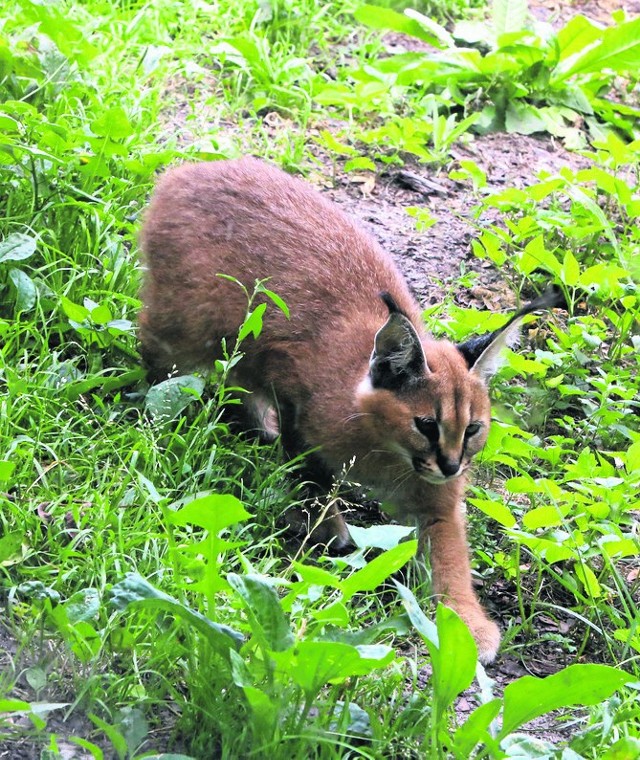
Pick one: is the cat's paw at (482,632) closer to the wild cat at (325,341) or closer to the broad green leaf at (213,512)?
the wild cat at (325,341)

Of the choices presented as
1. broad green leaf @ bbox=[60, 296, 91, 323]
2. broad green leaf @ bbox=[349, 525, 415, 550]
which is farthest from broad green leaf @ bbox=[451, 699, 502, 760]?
broad green leaf @ bbox=[60, 296, 91, 323]

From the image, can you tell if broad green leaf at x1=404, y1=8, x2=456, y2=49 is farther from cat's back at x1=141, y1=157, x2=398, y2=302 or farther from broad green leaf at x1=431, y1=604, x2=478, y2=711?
broad green leaf at x1=431, y1=604, x2=478, y2=711

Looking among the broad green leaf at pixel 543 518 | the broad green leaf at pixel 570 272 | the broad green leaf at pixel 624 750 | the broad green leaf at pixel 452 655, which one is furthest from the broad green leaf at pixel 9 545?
the broad green leaf at pixel 570 272

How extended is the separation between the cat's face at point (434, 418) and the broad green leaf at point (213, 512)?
4.67ft

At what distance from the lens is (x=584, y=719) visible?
349cm

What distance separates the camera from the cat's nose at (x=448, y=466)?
4.36 m

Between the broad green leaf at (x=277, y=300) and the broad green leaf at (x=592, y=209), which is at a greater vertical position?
the broad green leaf at (x=277, y=300)

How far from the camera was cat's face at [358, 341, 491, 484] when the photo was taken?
14.4 ft

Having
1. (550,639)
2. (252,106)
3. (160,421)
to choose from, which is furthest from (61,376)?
(252,106)

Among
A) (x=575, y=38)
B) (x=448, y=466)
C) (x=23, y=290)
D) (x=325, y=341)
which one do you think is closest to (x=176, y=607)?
(x=448, y=466)

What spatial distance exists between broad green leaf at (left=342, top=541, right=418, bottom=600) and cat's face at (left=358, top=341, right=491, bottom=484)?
1.25 meters

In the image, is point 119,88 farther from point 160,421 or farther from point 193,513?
point 193,513

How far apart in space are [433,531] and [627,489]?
0.75m

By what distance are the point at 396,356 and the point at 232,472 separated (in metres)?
0.80
